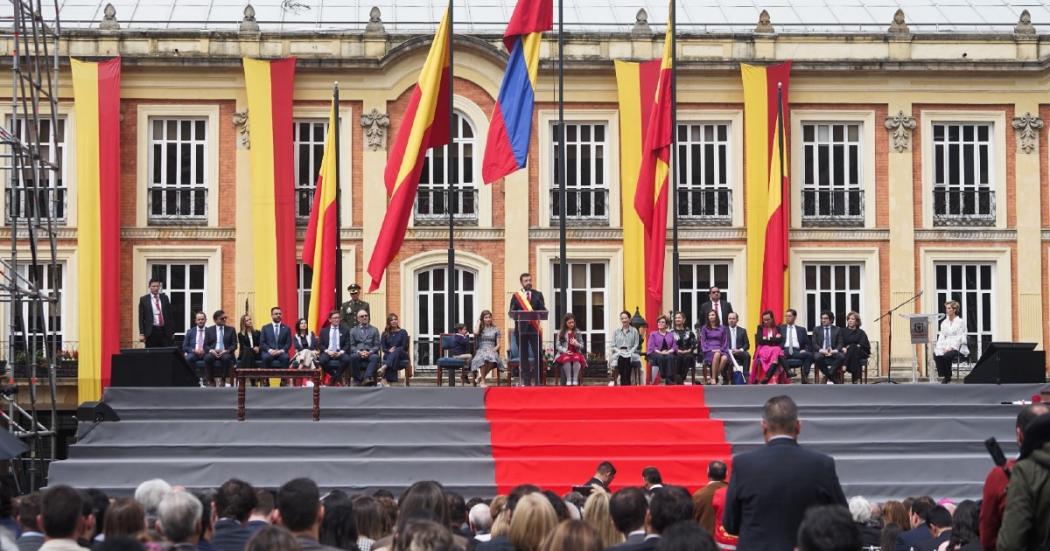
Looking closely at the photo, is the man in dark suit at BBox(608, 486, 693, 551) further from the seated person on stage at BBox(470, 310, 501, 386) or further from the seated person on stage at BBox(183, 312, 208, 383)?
the seated person on stage at BBox(183, 312, 208, 383)

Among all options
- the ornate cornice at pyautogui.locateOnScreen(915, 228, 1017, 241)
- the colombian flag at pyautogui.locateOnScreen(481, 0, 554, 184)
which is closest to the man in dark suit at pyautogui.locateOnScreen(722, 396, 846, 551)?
the colombian flag at pyautogui.locateOnScreen(481, 0, 554, 184)

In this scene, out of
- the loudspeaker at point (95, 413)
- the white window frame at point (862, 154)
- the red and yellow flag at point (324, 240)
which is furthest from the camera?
the white window frame at point (862, 154)

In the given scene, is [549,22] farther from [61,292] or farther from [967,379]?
[61,292]

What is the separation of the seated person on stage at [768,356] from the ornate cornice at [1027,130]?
10.7 metres

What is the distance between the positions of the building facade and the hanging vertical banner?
1.72ft

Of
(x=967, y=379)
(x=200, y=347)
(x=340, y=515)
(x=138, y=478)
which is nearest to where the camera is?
(x=340, y=515)

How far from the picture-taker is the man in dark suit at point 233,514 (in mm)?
8875

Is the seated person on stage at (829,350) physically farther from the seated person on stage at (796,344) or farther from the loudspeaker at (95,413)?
the loudspeaker at (95,413)

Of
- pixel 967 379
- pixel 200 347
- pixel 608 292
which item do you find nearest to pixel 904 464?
pixel 967 379

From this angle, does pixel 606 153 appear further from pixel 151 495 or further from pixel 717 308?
pixel 151 495

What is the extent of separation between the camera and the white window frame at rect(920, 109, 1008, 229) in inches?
1276

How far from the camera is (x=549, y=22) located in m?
23.6

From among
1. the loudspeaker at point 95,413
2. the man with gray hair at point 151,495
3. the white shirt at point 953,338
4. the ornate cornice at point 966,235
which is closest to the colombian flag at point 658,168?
the white shirt at point 953,338

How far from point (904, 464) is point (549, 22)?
8765mm
